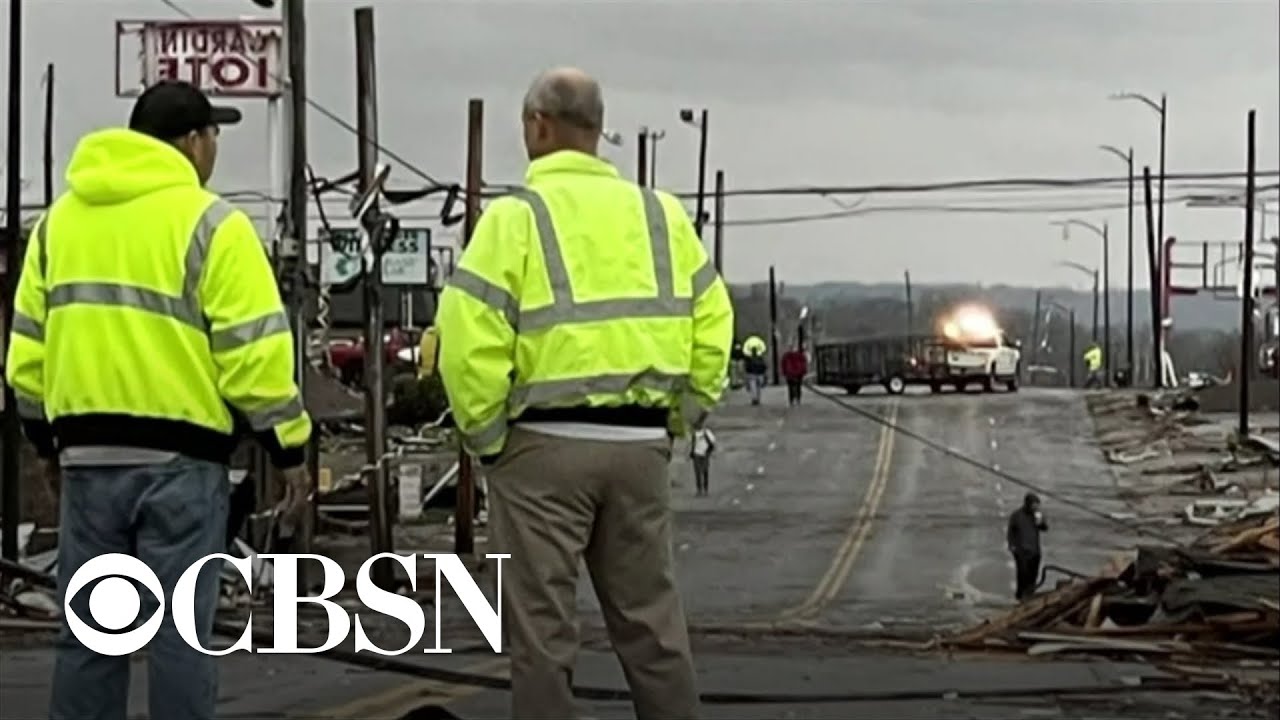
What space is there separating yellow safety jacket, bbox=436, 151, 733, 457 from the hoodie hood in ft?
2.54

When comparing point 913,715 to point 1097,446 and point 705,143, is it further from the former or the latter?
point 705,143

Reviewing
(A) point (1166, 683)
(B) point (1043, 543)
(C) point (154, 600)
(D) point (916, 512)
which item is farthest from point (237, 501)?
(D) point (916, 512)

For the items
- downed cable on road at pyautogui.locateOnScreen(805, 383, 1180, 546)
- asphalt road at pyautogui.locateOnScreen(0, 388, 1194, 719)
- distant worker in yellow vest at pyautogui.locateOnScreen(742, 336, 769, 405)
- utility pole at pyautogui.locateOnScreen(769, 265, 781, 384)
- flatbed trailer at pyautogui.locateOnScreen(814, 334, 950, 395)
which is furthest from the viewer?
utility pole at pyautogui.locateOnScreen(769, 265, 781, 384)

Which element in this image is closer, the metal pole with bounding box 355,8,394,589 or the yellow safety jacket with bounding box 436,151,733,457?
the yellow safety jacket with bounding box 436,151,733,457

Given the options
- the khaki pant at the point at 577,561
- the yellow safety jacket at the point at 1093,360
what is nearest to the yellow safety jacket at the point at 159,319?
the khaki pant at the point at 577,561

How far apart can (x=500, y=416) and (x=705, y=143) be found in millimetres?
71107

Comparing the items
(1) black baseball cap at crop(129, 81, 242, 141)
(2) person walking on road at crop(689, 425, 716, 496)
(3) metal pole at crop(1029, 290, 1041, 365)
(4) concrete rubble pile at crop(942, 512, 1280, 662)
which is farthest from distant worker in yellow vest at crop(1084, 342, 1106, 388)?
(1) black baseball cap at crop(129, 81, 242, 141)

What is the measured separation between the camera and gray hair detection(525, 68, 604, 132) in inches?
275

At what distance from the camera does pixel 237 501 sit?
7520mm

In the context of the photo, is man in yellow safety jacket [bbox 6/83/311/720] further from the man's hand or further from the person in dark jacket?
the person in dark jacket

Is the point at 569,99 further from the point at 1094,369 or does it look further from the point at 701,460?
the point at 1094,369

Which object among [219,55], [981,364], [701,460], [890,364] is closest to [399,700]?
[219,55]

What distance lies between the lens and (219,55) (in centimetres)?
3341

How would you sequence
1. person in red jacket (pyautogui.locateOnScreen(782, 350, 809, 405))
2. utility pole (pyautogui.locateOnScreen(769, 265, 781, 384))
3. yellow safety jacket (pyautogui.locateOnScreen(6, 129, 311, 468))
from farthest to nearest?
utility pole (pyautogui.locateOnScreen(769, 265, 781, 384)) < person in red jacket (pyautogui.locateOnScreen(782, 350, 809, 405)) < yellow safety jacket (pyautogui.locateOnScreen(6, 129, 311, 468))
